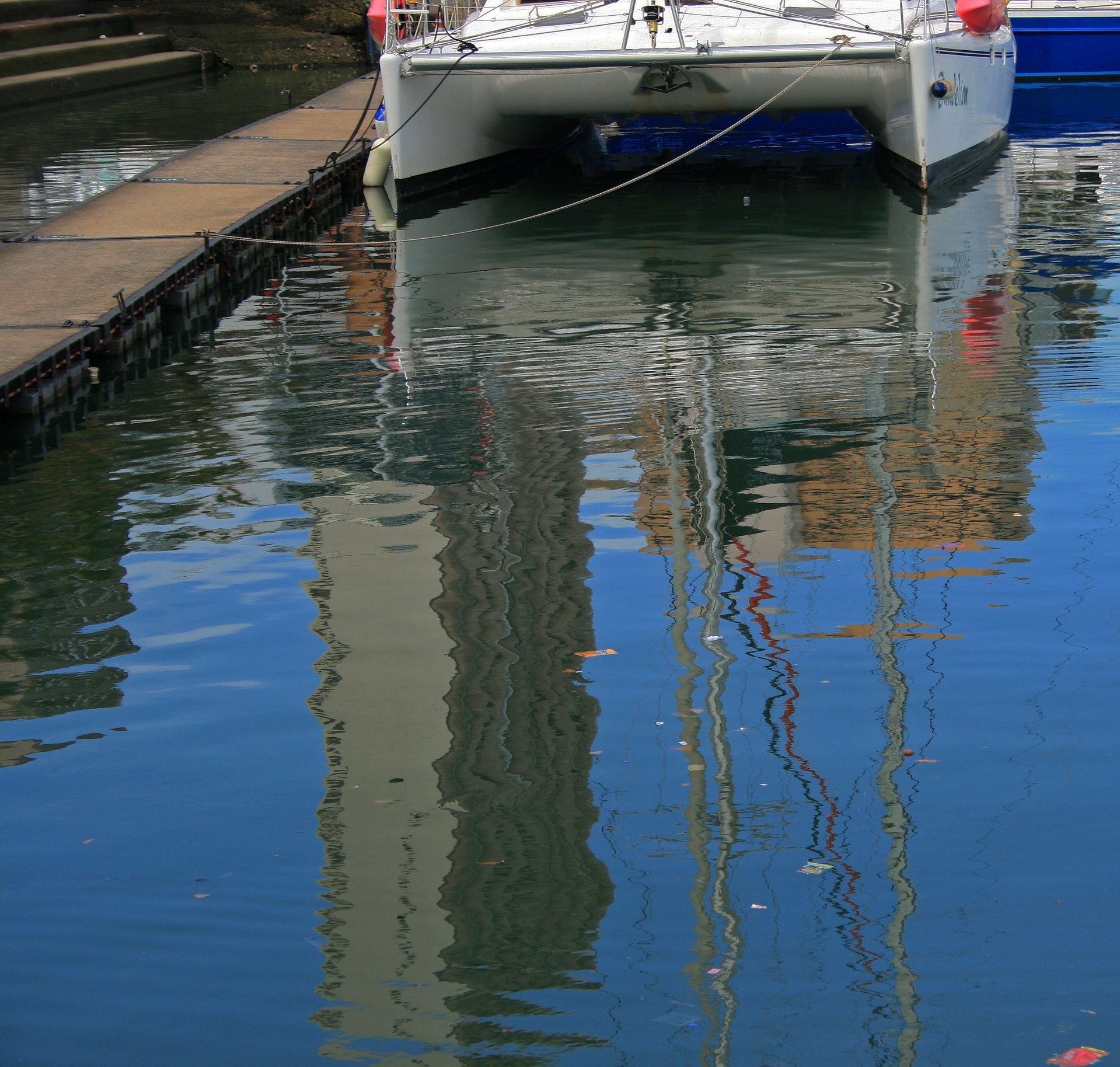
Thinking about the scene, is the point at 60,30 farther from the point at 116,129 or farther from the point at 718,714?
the point at 718,714

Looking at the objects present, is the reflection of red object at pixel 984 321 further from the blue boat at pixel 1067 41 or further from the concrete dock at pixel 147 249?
the blue boat at pixel 1067 41

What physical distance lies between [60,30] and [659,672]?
2304cm

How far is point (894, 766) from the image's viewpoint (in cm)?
377

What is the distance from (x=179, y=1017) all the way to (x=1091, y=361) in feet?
20.1

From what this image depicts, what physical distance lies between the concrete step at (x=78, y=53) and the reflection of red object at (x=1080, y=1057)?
21.7 meters

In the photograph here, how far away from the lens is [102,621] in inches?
189

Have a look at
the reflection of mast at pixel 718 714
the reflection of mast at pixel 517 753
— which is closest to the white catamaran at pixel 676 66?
the reflection of mast at pixel 718 714

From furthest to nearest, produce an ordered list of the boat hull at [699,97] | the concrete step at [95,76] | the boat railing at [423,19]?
1. the concrete step at [95,76]
2. the boat railing at [423,19]
3. the boat hull at [699,97]

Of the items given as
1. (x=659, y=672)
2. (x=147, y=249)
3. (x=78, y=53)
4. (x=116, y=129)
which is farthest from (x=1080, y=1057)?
(x=78, y=53)

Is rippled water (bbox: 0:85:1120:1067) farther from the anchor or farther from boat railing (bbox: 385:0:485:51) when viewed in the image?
boat railing (bbox: 385:0:485:51)

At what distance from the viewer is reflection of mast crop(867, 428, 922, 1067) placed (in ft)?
9.54

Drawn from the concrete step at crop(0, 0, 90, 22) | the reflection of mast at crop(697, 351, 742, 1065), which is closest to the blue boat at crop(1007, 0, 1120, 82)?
the concrete step at crop(0, 0, 90, 22)

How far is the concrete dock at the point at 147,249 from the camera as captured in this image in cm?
752

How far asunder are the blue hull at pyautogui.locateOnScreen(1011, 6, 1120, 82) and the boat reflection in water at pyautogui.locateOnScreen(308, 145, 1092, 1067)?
16047mm
